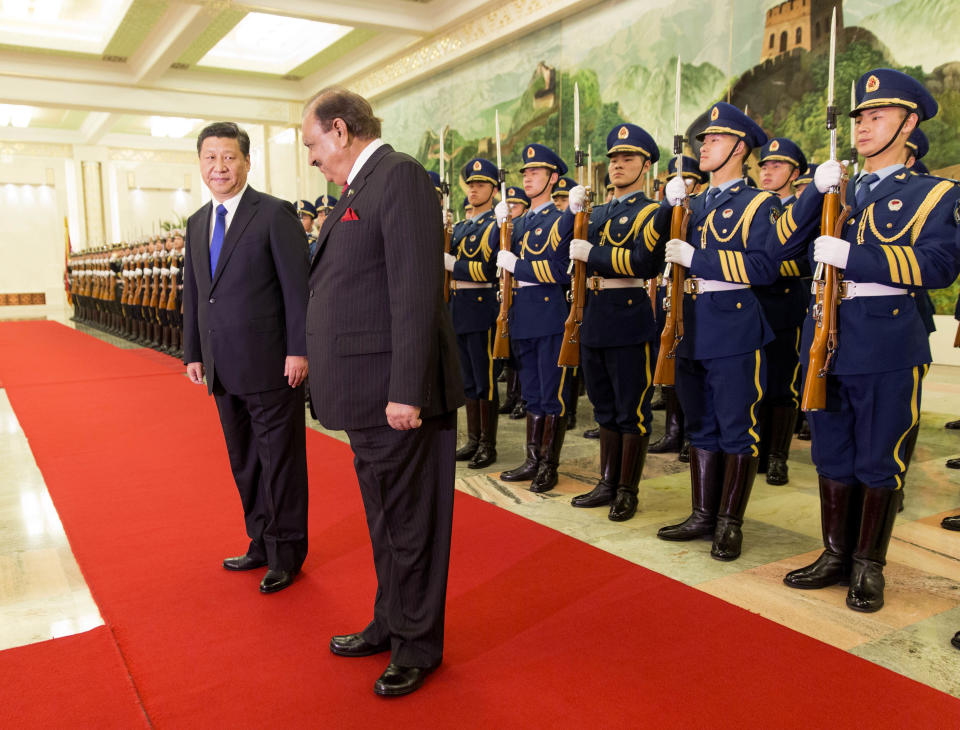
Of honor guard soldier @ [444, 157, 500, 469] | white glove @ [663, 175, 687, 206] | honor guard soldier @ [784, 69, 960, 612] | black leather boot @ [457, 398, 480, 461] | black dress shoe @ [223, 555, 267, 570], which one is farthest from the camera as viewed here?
black leather boot @ [457, 398, 480, 461]

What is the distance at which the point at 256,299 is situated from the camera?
2.48 metres

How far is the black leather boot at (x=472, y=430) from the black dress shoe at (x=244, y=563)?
67.6 inches

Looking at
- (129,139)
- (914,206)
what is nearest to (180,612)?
(914,206)

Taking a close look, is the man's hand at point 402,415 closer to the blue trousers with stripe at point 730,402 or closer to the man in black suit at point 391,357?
the man in black suit at point 391,357

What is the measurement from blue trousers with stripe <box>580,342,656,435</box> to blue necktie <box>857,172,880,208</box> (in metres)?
1.08

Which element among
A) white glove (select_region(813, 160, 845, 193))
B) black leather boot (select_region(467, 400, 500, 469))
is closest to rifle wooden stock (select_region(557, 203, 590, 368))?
black leather boot (select_region(467, 400, 500, 469))

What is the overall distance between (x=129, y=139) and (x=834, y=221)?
2220cm

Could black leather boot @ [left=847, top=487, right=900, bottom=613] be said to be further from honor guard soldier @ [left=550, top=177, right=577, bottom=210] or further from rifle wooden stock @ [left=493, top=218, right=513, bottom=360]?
honor guard soldier @ [left=550, top=177, right=577, bottom=210]

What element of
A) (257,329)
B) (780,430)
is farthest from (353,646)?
(780,430)

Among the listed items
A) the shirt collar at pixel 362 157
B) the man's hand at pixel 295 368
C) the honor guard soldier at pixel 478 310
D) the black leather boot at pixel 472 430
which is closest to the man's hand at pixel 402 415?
the shirt collar at pixel 362 157

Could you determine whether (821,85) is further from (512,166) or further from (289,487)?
(289,487)

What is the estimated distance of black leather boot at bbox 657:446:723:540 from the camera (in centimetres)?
293

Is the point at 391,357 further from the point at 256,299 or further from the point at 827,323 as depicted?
the point at 827,323

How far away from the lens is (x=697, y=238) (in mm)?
2896
